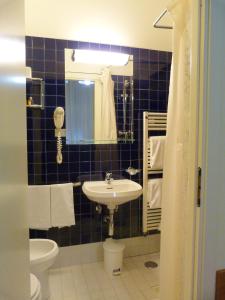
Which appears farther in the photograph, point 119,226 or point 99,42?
point 119,226

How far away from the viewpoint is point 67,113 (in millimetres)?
2359

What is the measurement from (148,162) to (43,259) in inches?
52.7

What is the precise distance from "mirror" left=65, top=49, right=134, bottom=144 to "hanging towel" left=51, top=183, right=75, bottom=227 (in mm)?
455

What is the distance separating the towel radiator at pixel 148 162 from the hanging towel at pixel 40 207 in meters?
0.99

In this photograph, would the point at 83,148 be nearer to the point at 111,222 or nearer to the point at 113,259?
the point at 111,222

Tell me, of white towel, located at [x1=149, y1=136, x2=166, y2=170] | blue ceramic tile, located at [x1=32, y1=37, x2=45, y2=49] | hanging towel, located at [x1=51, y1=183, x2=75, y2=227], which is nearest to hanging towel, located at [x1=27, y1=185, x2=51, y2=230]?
hanging towel, located at [x1=51, y1=183, x2=75, y2=227]

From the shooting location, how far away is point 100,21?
80.0 inches

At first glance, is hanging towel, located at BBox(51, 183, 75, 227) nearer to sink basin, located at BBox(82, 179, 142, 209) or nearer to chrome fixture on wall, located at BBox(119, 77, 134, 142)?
sink basin, located at BBox(82, 179, 142, 209)

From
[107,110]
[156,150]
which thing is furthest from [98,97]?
[156,150]

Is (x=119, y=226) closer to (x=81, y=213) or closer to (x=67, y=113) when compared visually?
(x=81, y=213)

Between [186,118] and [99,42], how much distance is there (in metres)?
1.49

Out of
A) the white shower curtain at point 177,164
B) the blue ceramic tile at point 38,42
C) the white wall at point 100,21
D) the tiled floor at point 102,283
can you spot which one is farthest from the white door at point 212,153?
the blue ceramic tile at point 38,42

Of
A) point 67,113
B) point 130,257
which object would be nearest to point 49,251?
point 130,257

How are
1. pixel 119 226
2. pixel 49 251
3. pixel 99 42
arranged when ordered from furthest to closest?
pixel 119 226, pixel 99 42, pixel 49 251
